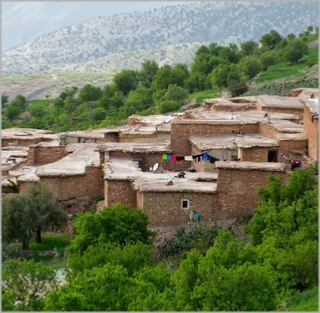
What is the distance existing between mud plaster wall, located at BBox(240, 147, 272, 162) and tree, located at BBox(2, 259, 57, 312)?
9.54m

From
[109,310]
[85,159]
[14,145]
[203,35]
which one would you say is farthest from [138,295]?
[203,35]

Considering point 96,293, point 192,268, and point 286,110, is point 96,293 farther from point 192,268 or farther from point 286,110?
point 286,110

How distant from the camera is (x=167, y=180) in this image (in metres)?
25.5

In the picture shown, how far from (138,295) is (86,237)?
5.70 m

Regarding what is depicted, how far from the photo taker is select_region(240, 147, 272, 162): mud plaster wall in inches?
1060

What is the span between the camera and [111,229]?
76.0 feet

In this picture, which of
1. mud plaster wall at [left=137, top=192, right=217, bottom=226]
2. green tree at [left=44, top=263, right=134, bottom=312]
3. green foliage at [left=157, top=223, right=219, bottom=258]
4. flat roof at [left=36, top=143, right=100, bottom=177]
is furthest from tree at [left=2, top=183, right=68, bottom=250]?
green tree at [left=44, top=263, right=134, bottom=312]

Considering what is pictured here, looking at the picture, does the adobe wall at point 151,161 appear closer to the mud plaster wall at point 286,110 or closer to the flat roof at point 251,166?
the flat roof at point 251,166

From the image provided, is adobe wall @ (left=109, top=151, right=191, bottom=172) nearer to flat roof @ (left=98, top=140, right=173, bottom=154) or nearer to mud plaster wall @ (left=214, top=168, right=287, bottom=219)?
flat roof @ (left=98, top=140, right=173, bottom=154)

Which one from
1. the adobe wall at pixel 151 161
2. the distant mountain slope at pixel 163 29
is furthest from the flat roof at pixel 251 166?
the distant mountain slope at pixel 163 29

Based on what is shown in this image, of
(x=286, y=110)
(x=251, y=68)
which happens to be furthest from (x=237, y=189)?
(x=251, y=68)

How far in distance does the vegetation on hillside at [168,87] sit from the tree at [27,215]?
24810 mm

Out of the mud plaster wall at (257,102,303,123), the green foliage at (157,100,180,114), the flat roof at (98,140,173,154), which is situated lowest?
the green foliage at (157,100,180,114)

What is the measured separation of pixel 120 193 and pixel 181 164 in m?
4.17
